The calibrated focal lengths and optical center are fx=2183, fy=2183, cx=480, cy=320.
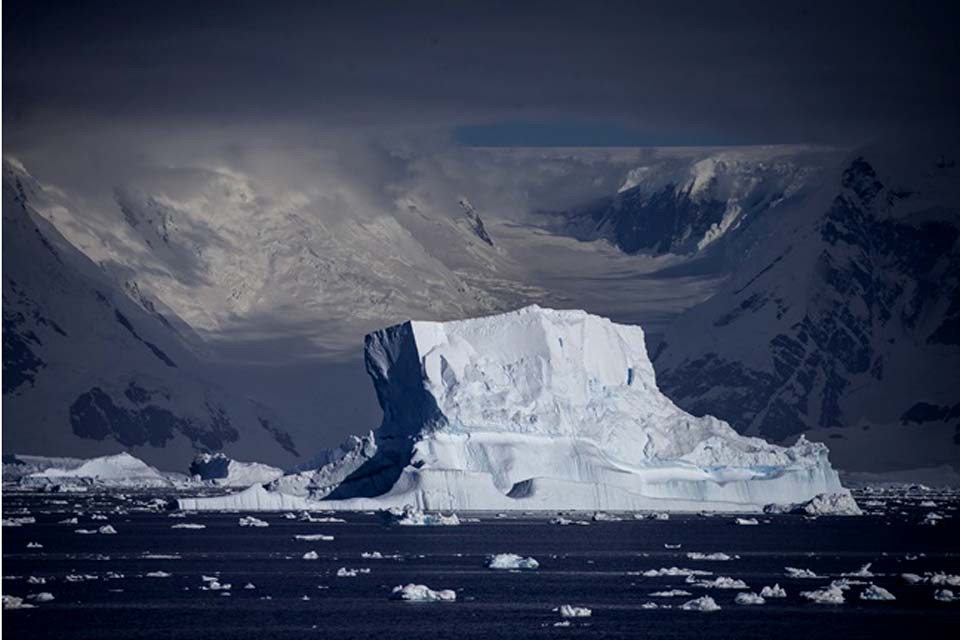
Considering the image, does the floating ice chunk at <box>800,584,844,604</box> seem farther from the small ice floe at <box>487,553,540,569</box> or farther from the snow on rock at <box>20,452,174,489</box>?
the snow on rock at <box>20,452,174,489</box>

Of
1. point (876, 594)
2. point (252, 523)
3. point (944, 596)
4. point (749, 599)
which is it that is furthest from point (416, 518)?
point (944, 596)

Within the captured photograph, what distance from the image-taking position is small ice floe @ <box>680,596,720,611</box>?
59.6m

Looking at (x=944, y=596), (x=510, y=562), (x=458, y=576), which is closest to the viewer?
(x=944, y=596)

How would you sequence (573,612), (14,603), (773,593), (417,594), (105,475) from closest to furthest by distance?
(573,612) → (14,603) → (417,594) → (773,593) → (105,475)

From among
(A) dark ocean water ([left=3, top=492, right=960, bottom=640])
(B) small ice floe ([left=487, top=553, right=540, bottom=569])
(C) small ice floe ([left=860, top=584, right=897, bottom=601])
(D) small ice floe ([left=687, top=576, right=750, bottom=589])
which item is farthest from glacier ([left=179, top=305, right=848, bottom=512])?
(C) small ice floe ([left=860, top=584, right=897, bottom=601])

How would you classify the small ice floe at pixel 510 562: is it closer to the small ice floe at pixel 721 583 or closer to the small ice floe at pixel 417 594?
the small ice floe at pixel 721 583

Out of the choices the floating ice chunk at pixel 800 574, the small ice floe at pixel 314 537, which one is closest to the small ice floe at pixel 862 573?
the floating ice chunk at pixel 800 574

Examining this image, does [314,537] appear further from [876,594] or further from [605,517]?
[876,594]

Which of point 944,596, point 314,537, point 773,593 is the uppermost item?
point 314,537

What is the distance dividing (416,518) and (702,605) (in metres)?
28.2

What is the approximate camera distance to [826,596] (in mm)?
61375

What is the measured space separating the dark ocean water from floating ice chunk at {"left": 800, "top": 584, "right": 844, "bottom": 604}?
0.46 meters

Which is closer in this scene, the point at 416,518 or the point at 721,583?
the point at 721,583

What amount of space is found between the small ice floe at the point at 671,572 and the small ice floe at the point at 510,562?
3.70 meters
